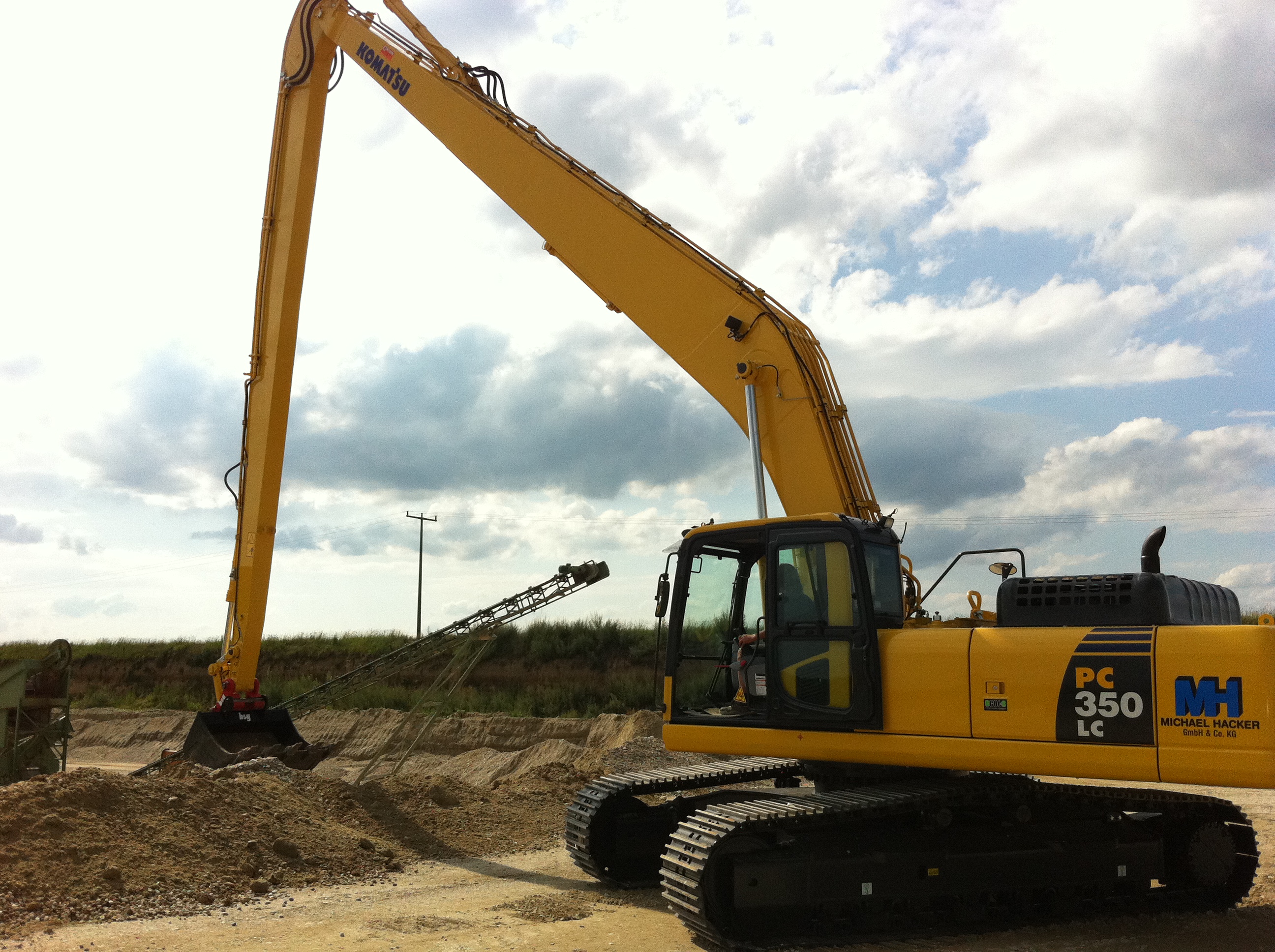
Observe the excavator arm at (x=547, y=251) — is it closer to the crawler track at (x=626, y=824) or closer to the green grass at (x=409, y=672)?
the crawler track at (x=626, y=824)

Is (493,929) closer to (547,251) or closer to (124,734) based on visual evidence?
(547,251)

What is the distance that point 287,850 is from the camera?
830 cm

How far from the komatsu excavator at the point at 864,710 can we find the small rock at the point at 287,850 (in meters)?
2.34

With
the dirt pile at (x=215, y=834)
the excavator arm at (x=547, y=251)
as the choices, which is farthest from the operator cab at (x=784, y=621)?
the dirt pile at (x=215, y=834)

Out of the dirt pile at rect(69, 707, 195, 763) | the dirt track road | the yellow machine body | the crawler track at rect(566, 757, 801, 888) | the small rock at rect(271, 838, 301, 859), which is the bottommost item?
the dirt pile at rect(69, 707, 195, 763)

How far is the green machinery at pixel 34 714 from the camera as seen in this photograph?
13.1m

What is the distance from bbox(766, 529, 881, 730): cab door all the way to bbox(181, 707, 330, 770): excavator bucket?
6.86m

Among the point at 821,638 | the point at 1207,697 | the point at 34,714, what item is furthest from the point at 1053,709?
the point at 34,714

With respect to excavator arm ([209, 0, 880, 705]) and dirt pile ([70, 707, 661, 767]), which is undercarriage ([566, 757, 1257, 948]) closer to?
excavator arm ([209, 0, 880, 705])

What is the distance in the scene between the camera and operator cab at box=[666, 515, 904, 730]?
6340mm

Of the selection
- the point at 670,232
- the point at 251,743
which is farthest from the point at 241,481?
the point at 670,232

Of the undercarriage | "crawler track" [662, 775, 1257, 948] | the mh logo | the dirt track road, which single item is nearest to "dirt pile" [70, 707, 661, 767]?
the undercarriage

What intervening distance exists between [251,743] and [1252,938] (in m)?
9.72

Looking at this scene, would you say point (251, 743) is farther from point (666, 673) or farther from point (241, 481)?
point (666, 673)
